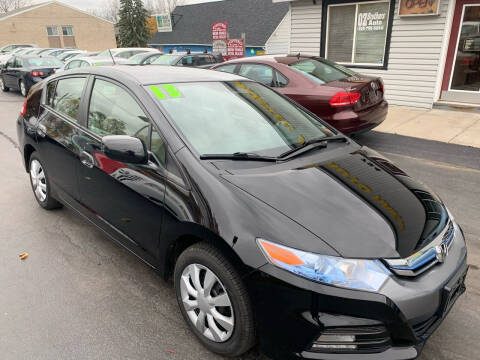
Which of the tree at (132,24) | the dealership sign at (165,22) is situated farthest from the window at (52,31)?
the dealership sign at (165,22)

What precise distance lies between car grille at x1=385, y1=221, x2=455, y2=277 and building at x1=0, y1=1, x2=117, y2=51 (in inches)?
1988

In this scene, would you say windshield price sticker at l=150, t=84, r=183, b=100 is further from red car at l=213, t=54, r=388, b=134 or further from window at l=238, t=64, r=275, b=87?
window at l=238, t=64, r=275, b=87

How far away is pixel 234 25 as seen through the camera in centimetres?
3309

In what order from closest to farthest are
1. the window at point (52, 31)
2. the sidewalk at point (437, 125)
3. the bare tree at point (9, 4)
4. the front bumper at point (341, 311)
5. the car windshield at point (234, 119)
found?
the front bumper at point (341, 311), the car windshield at point (234, 119), the sidewalk at point (437, 125), the window at point (52, 31), the bare tree at point (9, 4)

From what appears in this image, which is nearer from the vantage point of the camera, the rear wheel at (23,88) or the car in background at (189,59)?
the car in background at (189,59)

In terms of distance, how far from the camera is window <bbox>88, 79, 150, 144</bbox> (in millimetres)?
2760

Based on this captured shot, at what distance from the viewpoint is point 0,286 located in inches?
120

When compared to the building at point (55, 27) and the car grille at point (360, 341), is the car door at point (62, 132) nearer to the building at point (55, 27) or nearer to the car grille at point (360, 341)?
the car grille at point (360, 341)

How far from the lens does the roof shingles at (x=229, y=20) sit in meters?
30.9

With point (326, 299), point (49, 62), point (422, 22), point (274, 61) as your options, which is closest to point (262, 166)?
point (326, 299)

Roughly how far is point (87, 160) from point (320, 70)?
4871mm

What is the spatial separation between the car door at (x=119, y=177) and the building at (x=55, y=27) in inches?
1898

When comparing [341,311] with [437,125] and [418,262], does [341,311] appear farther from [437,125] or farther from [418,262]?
[437,125]

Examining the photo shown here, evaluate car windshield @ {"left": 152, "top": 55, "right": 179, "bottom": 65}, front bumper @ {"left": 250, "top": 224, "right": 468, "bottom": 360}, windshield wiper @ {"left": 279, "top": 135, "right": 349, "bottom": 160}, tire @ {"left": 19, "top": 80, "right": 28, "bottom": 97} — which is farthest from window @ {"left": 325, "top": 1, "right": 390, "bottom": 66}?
tire @ {"left": 19, "top": 80, "right": 28, "bottom": 97}
